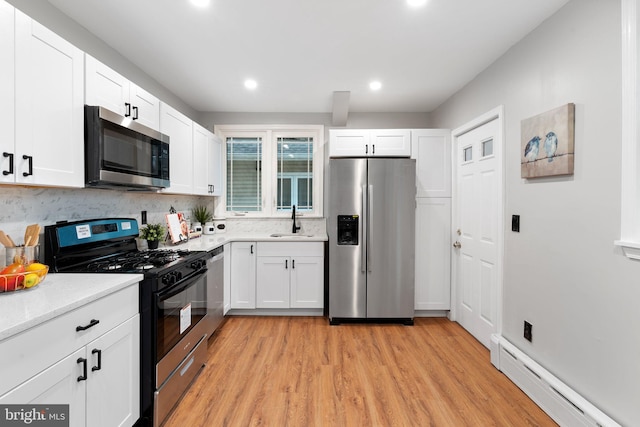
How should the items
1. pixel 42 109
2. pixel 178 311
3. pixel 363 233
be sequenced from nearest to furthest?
pixel 42 109
pixel 178 311
pixel 363 233

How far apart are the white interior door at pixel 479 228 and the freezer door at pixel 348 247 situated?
1.06 meters

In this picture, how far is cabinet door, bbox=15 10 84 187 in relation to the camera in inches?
51.0

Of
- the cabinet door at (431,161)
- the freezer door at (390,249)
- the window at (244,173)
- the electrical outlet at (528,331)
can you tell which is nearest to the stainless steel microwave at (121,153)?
the window at (244,173)

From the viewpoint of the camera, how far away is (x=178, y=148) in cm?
275

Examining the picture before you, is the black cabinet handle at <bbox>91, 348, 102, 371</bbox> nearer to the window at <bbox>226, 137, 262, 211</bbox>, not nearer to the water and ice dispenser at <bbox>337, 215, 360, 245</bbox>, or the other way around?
the water and ice dispenser at <bbox>337, 215, 360, 245</bbox>

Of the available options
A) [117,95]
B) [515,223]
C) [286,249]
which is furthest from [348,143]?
[117,95]

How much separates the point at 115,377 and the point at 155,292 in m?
0.42

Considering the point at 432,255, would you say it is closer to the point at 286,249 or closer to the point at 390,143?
the point at 390,143

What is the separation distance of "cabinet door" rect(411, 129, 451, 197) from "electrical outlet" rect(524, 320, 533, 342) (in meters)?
1.62

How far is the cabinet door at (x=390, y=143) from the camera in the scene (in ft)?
11.3

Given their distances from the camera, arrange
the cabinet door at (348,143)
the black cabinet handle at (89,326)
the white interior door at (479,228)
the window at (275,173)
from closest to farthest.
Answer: the black cabinet handle at (89,326), the white interior door at (479,228), the cabinet door at (348,143), the window at (275,173)

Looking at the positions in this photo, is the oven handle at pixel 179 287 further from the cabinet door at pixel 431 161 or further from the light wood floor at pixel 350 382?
the cabinet door at pixel 431 161

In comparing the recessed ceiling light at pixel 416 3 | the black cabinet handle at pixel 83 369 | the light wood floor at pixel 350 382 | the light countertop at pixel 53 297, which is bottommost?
the light wood floor at pixel 350 382

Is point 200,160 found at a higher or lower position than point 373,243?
higher
